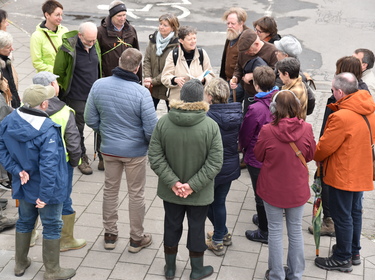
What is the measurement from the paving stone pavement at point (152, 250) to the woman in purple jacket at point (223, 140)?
13.0 inches

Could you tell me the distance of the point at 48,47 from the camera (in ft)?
27.2

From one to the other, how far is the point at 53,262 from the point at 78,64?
8.87ft

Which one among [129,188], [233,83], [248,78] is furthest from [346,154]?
[233,83]

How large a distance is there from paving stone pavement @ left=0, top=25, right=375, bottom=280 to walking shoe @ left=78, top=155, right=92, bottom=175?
20cm

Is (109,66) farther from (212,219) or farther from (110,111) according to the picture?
(212,219)

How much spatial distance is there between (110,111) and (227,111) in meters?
1.12

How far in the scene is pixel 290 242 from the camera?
5.97m

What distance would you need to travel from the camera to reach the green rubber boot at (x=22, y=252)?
600 centimetres

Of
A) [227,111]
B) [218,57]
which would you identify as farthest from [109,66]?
[218,57]

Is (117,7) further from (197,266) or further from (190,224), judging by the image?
(197,266)

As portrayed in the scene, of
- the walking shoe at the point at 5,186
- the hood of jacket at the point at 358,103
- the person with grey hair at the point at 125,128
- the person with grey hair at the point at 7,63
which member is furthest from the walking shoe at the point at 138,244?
the hood of jacket at the point at 358,103

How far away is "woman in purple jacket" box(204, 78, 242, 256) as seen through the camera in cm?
601

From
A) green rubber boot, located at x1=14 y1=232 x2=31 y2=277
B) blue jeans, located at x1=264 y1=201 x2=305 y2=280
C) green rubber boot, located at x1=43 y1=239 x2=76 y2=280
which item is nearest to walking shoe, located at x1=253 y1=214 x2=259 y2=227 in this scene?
blue jeans, located at x1=264 y1=201 x2=305 y2=280

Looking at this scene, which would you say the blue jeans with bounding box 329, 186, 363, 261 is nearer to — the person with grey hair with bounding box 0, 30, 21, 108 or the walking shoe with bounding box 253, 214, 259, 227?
the walking shoe with bounding box 253, 214, 259, 227
